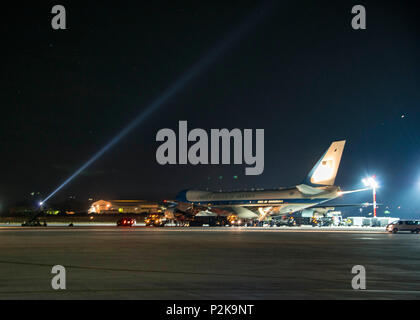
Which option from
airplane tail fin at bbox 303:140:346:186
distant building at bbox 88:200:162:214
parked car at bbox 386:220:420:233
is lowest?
parked car at bbox 386:220:420:233

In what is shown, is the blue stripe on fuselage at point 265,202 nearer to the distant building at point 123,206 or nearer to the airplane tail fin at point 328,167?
the airplane tail fin at point 328,167

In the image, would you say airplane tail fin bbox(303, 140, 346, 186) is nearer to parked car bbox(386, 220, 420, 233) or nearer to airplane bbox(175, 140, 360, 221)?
airplane bbox(175, 140, 360, 221)

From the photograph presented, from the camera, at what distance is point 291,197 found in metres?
79.2

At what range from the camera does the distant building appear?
489 feet

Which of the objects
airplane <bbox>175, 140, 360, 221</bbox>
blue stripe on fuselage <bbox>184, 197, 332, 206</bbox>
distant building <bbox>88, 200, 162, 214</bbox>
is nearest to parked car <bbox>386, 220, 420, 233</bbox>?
airplane <bbox>175, 140, 360, 221</bbox>

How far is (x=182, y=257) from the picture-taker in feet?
73.8

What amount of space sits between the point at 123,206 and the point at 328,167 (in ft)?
291

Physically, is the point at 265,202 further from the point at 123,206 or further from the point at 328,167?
the point at 123,206

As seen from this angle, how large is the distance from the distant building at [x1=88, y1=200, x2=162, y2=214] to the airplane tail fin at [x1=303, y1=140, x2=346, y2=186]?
76.2 metres

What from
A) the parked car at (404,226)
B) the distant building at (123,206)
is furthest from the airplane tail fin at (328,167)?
the distant building at (123,206)

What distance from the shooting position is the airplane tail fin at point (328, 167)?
7881 cm

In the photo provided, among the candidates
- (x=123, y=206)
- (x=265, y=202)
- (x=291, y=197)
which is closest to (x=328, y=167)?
(x=291, y=197)
